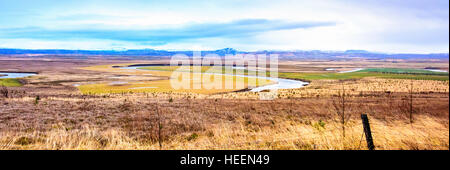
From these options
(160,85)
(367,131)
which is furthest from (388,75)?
(367,131)

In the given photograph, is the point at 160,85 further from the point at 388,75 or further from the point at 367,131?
the point at 388,75

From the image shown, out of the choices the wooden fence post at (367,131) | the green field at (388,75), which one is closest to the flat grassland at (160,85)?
the green field at (388,75)

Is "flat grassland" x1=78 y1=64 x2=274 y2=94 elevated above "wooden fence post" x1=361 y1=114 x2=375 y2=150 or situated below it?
below

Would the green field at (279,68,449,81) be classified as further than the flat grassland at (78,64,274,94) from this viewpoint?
Yes

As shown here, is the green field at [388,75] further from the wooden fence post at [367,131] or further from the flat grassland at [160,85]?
the wooden fence post at [367,131]

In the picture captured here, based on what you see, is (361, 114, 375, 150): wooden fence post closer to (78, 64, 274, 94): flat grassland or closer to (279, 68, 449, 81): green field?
(78, 64, 274, 94): flat grassland

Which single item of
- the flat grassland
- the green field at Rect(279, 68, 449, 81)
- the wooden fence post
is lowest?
the flat grassland

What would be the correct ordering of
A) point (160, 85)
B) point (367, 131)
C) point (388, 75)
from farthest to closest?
point (388, 75) → point (160, 85) → point (367, 131)

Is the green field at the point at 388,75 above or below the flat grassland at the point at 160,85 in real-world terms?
above

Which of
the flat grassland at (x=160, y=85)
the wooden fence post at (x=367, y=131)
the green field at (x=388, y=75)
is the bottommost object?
the flat grassland at (x=160, y=85)

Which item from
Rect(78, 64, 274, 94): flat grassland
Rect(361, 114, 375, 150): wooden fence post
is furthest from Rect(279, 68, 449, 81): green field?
Rect(361, 114, 375, 150): wooden fence post
